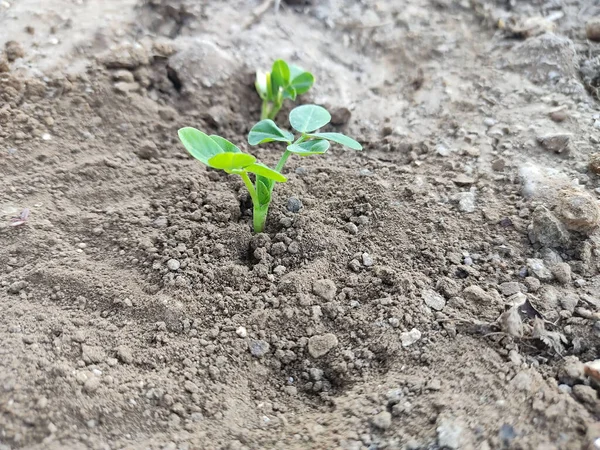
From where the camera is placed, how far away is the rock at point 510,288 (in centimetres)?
135

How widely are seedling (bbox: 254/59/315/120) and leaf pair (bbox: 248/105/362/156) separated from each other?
292 millimetres

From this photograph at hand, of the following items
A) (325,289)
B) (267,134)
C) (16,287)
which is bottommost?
(16,287)

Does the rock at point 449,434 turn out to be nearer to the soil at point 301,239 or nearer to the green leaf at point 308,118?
the soil at point 301,239

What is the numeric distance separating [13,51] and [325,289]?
140cm

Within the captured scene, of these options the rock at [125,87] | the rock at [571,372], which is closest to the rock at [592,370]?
the rock at [571,372]

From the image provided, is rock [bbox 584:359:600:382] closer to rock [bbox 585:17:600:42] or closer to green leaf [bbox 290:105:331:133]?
green leaf [bbox 290:105:331:133]

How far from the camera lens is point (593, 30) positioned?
2104 millimetres

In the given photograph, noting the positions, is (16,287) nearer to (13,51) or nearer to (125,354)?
(125,354)

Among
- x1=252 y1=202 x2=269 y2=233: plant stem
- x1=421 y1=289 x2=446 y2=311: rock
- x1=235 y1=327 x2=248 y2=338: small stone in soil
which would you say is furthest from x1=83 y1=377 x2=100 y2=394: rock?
x1=421 y1=289 x2=446 y2=311: rock

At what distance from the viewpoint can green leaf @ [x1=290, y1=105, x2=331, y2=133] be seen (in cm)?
150

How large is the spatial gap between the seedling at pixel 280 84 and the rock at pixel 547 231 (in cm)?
85

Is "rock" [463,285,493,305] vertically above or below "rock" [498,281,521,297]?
below

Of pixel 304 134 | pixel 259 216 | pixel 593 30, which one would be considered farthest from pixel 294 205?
pixel 593 30

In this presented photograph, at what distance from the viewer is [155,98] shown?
1.92 m
